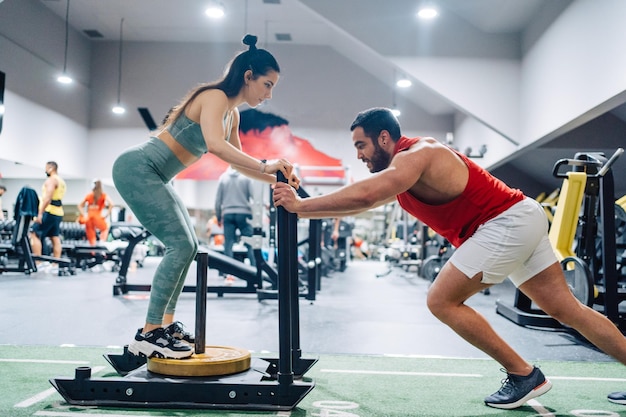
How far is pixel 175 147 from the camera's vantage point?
93.2 inches

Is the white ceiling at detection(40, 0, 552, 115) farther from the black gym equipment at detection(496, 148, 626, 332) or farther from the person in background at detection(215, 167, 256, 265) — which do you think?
the black gym equipment at detection(496, 148, 626, 332)

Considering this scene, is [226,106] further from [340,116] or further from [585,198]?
[340,116]

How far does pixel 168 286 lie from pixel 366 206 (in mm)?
853

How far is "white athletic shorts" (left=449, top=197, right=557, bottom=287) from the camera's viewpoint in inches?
82.2

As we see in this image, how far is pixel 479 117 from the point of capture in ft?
25.4

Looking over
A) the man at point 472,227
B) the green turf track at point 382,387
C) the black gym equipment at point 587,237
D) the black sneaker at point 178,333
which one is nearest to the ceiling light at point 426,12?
the black gym equipment at point 587,237

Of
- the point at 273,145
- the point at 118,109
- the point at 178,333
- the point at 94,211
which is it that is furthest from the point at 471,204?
the point at 118,109

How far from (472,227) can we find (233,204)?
15.9 feet

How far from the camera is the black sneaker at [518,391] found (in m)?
2.14

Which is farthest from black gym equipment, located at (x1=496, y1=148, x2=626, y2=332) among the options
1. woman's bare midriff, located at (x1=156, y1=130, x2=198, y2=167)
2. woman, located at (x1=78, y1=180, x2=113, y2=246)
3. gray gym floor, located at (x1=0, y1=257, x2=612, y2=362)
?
woman, located at (x1=78, y1=180, x2=113, y2=246)

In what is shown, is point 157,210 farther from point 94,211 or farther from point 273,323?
point 94,211

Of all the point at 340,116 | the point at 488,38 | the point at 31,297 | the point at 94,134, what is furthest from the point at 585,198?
the point at 94,134

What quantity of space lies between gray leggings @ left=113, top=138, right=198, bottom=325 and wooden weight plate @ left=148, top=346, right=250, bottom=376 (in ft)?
0.60

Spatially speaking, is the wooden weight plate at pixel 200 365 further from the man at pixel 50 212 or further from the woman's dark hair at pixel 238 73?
the man at pixel 50 212
